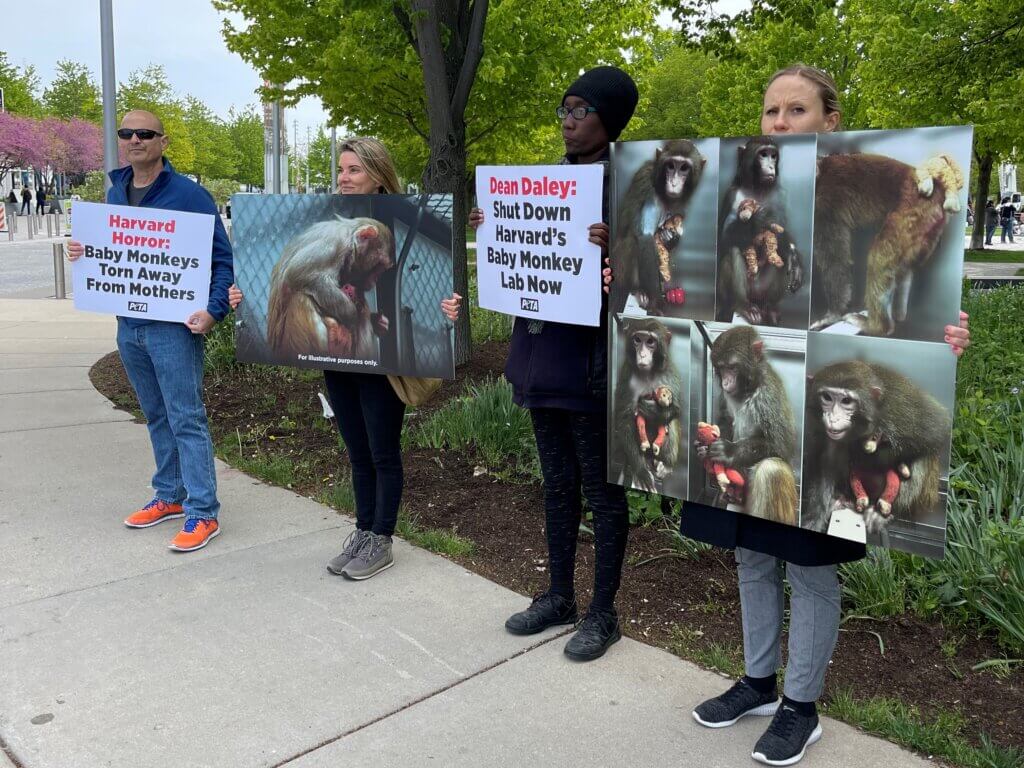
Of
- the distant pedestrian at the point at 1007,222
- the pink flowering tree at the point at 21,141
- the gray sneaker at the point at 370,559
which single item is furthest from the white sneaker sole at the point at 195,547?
the pink flowering tree at the point at 21,141

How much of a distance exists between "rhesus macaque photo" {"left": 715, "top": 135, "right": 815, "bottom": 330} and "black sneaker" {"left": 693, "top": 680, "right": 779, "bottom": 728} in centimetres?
118

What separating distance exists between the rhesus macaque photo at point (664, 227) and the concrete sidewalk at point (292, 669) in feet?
4.27

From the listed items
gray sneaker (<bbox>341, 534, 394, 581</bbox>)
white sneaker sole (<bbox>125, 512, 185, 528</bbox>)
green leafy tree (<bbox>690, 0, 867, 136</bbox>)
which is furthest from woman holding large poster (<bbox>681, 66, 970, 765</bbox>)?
green leafy tree (<bbox>690, 0, 867, 136</bbox>)

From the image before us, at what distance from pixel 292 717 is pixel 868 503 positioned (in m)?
1.88

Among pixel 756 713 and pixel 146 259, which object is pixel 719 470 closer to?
pixel 756 713

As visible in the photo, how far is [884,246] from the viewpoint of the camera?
7.93ft

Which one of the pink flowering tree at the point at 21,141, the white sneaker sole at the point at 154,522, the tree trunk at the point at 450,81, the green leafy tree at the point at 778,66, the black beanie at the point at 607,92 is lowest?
the white sneaker sole at the point at 154,522

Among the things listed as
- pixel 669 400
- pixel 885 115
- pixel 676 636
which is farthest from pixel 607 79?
pixel 885 115

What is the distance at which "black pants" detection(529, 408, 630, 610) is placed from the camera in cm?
337

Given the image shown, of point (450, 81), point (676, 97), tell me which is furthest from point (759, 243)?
point (676, 97)

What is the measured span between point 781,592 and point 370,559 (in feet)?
6.37

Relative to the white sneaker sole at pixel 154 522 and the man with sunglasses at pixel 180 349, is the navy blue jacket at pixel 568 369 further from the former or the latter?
the white sneaker sole at pixel 154 522

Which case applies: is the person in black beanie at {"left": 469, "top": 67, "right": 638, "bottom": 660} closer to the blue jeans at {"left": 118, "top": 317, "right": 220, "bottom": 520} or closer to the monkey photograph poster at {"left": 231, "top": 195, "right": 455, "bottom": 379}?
the monkey photograph poster at {"left": 231, "top": 195, "right": 455, "bottom": 379}

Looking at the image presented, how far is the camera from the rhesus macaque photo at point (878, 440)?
241 cm
